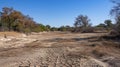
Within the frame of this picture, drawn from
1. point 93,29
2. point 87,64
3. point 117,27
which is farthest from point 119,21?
point 93,29

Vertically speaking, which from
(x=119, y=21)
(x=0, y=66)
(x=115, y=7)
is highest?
(x=115, y=7)

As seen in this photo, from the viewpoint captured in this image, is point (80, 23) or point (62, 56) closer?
point (62, 56)

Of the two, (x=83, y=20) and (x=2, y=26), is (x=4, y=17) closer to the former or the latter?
(x=2, y=26)

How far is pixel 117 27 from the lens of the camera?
3628 centimetres

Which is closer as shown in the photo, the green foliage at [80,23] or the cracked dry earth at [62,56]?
the cracked dry earth at [62,56]

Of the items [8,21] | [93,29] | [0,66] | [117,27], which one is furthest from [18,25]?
[0,66]

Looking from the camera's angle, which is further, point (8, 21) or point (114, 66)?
point (8, 21)

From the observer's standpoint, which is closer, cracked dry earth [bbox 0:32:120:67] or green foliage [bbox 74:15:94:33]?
cracked dry earth [bbox 0:32:120:67]

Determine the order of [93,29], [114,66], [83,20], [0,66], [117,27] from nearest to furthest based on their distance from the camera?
1. [114,66]
2. [0,66]
3. [117,27]
4. [93,29]
5. [83,20]

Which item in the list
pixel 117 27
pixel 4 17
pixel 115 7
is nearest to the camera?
pixel 115 7

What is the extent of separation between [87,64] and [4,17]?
155 feet

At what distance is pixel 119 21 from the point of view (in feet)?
114

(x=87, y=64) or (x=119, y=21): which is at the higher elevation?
(x=119, y=21)

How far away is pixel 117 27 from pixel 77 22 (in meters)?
64.9
